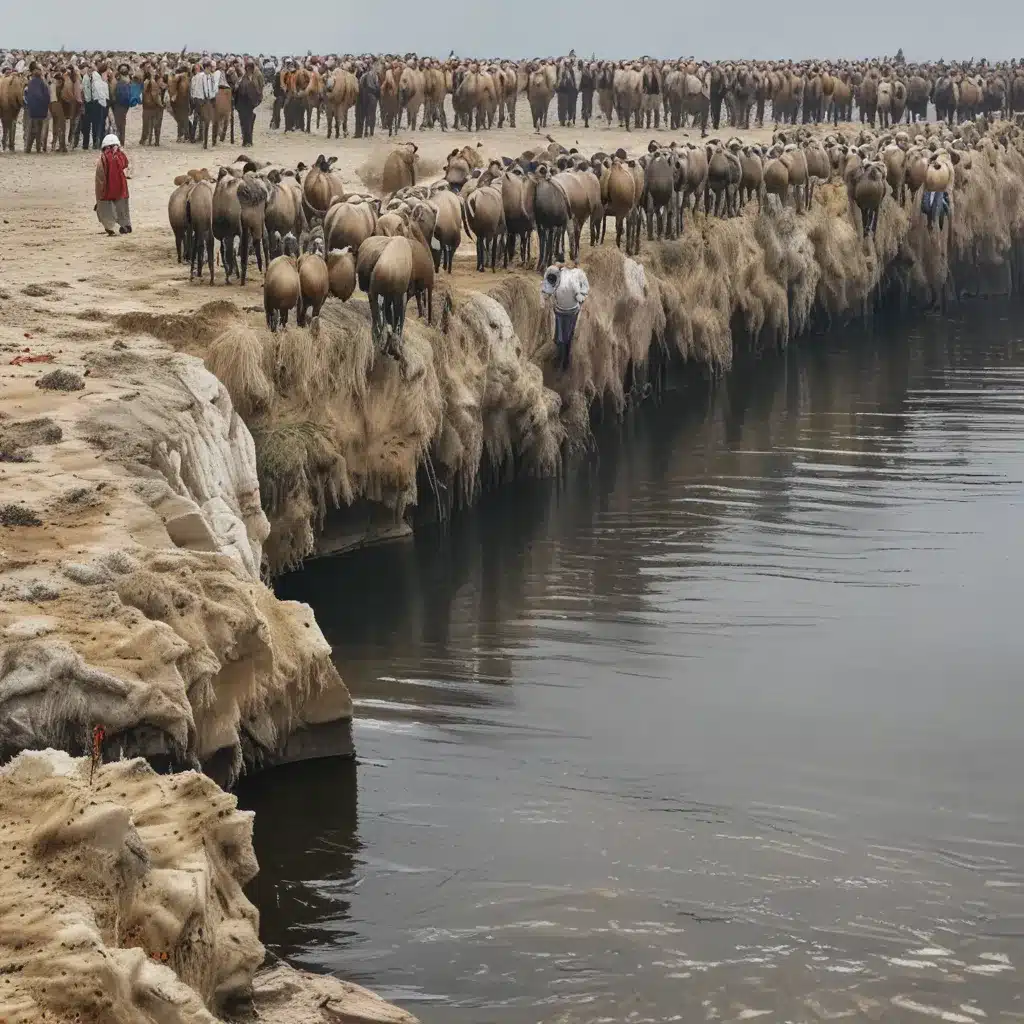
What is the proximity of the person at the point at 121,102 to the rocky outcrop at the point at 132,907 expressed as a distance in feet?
93.8

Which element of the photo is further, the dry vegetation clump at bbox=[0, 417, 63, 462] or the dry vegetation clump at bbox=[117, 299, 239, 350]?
the dry vegetation clump at bbox=[117, 299, 239, 350]

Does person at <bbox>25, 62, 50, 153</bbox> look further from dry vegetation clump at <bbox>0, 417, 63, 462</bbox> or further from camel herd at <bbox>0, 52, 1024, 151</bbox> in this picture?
dry vegetation clump at <bbox>0, 417, 63, 462</bbox>

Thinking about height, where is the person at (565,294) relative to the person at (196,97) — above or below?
below

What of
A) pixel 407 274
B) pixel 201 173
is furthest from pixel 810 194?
pixel 407 274

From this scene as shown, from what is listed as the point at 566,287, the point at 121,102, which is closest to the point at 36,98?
the point at 121,102

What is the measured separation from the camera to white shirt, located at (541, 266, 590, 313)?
69.2 feet

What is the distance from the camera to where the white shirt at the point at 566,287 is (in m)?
21.1

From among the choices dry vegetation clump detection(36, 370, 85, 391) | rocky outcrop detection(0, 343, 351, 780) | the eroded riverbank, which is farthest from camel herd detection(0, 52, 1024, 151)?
rocky outcrop detection(0, 343, 351, 780)

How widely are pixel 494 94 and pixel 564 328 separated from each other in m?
22.0

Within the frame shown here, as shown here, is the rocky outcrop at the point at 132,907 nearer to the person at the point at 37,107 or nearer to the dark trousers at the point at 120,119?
the person at the point at 37,107

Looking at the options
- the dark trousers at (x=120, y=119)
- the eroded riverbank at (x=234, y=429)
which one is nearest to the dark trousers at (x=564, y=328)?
the eroded riverbank at (x=234, y=429)

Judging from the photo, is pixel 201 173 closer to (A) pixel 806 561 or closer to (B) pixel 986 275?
(A) pixel 806 561

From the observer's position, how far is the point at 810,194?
30.3 m

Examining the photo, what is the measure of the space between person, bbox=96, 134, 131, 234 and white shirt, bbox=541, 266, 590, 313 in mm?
5915
